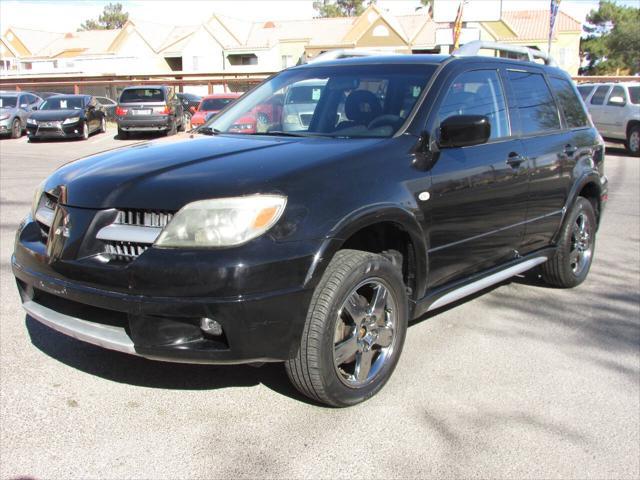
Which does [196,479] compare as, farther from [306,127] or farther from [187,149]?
[306,127]

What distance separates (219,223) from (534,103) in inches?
124

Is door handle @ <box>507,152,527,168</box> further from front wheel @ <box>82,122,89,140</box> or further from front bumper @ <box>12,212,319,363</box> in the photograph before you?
front wheel @ <box>82,122,89,140</box>

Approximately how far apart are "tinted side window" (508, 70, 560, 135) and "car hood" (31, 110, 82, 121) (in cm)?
1762

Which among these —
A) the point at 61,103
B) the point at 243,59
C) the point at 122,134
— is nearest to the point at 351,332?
the point at 61,103

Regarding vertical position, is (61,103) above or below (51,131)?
above

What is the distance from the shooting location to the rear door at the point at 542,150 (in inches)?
189

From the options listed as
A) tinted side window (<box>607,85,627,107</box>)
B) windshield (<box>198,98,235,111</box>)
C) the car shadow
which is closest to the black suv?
the car shadow

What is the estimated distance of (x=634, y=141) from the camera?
1781 cm

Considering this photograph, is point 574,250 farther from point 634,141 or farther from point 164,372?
point 634,141

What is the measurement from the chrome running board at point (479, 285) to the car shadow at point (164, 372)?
1.05 meters

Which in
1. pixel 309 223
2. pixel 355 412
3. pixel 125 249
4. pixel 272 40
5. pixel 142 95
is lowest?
pixel 355 412

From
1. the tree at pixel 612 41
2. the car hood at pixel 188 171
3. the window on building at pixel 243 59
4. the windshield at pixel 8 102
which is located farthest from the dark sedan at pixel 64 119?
the tree at pixel 612 41

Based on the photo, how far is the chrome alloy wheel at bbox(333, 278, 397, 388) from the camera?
339 cm

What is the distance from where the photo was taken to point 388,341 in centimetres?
365
